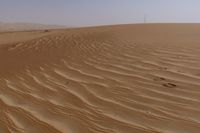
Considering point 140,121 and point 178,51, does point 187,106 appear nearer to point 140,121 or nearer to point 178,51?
point 140,121

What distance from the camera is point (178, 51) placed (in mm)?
5789

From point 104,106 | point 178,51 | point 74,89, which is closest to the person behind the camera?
point 104,106

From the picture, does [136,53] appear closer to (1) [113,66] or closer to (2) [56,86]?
(1) [113,66]

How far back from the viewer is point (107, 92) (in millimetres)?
3891

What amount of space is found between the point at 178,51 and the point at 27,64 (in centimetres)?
290

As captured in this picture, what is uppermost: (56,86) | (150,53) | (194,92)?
(150,53)

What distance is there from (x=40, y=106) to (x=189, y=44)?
3.83m

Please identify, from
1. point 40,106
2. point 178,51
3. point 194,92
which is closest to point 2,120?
point 40,106

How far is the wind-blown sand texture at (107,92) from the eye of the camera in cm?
299

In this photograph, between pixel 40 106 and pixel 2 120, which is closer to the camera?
pixel 2 120

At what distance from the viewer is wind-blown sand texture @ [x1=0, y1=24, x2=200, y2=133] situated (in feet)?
9.82

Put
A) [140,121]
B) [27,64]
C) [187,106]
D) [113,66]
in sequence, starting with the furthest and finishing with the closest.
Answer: [27,64], [113,66], [187,106], [140,121]

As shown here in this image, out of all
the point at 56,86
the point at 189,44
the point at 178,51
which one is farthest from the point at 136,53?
the point at 56,86

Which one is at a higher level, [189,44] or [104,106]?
[189,44]
